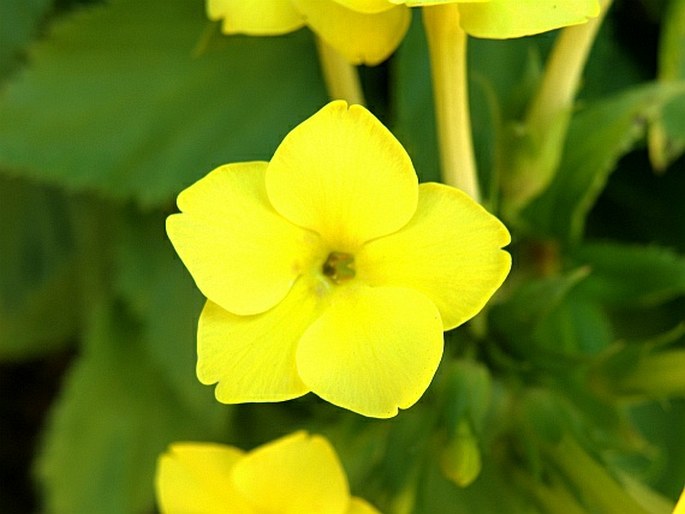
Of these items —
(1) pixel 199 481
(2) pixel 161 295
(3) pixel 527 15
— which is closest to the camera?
(3) pixel 527 15

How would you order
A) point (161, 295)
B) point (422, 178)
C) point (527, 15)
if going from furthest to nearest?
point (161, 295)
point (422, 178)
point (527, 15)

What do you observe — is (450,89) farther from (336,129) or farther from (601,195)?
(601,195)

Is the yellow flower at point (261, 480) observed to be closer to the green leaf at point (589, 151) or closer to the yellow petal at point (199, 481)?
the yellow petal at point (199, 481)

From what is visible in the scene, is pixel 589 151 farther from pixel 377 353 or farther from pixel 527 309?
pixel 377 353

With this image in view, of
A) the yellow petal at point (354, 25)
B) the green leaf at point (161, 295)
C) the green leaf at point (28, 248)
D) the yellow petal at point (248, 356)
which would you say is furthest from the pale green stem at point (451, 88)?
the green leaf at point (28, 248)

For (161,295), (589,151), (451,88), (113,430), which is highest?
(451,88)

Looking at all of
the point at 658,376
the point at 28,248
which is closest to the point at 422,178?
the point at 658,376

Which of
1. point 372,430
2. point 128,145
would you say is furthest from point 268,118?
point 372,430
